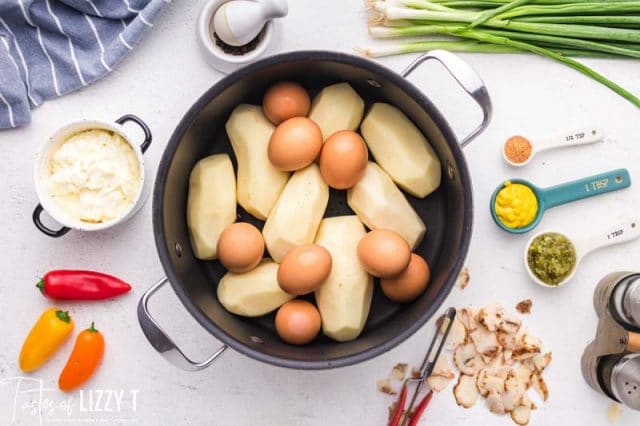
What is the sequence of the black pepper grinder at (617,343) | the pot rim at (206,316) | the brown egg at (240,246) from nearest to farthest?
the pot rim at (206,316)
the brown egg at (240,246)
the black pepper grinder at (617,343)

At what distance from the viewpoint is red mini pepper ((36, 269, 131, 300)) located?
1.40 metres

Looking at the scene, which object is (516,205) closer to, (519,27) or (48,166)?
(519,27)

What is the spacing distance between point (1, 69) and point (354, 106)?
0.73m

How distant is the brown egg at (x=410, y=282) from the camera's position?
1.24 metres

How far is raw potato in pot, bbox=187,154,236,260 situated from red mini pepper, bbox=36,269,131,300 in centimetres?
21

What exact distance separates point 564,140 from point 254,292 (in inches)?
28.3

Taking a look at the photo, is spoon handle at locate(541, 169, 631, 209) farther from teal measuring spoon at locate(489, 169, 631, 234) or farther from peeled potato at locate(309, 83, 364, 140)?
peeled potato at locate(309, 83, 364, 140)

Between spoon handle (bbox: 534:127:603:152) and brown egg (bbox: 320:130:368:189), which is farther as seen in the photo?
spoon handle (bbox: 534:127:603:152)

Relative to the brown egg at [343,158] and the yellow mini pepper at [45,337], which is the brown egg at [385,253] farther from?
the yellow mini pepper at [45,337]

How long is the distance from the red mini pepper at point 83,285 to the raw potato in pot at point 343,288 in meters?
0.43

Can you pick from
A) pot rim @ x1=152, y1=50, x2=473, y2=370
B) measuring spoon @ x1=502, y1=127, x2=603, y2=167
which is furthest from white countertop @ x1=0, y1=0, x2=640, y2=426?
pot rim @ x1=152, y1=50, x2=473, y2=370

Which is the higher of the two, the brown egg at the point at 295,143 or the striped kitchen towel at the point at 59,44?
the brown egg at the point at 295,143

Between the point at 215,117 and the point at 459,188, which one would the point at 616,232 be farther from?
the point at 215,117

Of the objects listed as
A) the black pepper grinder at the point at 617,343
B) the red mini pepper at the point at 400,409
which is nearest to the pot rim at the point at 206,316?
the red mini pepper at the point at 400,409
